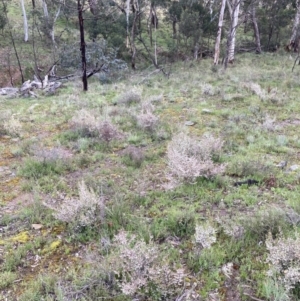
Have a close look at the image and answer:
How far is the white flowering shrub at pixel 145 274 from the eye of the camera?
101 inches

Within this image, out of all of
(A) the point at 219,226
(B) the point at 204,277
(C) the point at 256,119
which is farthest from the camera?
(C) the point at 256,119

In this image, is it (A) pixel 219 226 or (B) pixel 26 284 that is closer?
(B) pixel 26 284

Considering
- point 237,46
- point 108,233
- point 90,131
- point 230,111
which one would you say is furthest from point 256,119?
point 237,46

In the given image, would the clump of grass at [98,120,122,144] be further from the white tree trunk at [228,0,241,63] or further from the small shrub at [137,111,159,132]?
the white tree trunk at [228,0,241,63]

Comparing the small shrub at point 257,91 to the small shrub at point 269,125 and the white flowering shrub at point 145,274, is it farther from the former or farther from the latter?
the white flowering shrub at point 145,274

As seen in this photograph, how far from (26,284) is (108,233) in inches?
36.9

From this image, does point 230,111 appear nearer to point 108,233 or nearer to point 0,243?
point 108,233

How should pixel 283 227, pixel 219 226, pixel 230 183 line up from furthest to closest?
pixel 230 183, pixel 219 226, pixel 283 227

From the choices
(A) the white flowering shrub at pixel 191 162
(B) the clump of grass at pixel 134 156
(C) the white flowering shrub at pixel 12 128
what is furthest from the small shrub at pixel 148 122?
(C) the white flowering shrub at pixel 12 128

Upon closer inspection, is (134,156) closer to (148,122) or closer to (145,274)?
(148,122)

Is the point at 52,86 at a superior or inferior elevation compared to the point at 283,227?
inferior

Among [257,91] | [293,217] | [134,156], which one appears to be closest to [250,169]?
[293,217]

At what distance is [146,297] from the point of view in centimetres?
261

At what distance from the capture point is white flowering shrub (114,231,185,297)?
2574mm
